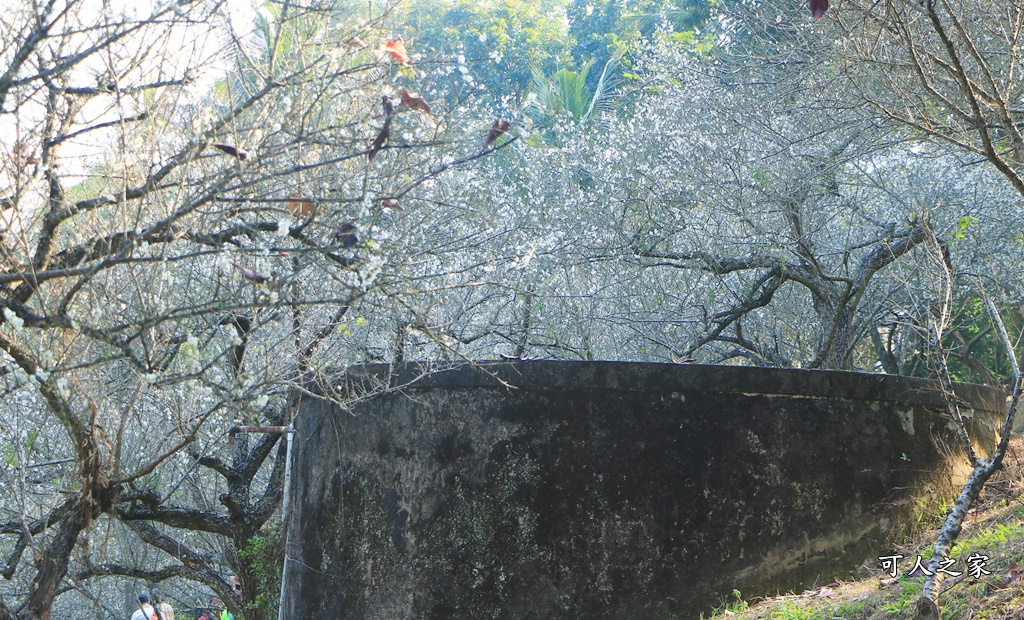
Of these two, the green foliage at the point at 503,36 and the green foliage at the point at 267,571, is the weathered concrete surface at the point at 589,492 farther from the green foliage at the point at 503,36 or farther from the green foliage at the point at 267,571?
the green foliage at the point at 503,36

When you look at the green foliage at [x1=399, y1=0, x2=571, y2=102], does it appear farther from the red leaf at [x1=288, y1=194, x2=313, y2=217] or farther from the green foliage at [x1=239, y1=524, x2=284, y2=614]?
the red leaf at [x1=288, y1=194, x2=313, y2=217]

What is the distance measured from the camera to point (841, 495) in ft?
17.5

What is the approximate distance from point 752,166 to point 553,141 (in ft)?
40.2

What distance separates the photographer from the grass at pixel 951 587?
400 cm

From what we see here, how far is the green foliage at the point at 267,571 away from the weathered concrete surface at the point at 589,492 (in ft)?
7.14

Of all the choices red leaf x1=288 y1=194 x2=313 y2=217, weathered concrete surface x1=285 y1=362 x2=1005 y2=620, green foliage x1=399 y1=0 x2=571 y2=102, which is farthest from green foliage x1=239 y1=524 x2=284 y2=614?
green foliage x1=399 y1=0 x2=571 y2=102

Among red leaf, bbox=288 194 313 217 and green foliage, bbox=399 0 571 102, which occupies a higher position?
green foliage, bbox=399 0 571 102

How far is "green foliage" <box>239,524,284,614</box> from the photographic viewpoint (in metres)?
7.48

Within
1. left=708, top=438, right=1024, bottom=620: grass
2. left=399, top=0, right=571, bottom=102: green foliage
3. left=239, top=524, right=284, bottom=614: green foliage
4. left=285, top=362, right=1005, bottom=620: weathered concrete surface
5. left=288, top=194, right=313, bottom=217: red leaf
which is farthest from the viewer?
left=399, top=0, right=571, bottom=102: green foliage

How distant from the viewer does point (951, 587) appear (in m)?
4.24

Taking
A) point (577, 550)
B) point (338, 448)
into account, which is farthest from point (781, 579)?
point (338, 448)

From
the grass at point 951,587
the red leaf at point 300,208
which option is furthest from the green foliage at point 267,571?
the grass at point 951,587

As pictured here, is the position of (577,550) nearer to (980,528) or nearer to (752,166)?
(980,528)

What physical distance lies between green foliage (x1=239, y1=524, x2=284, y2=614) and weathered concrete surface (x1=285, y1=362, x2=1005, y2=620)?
218 centimetres
